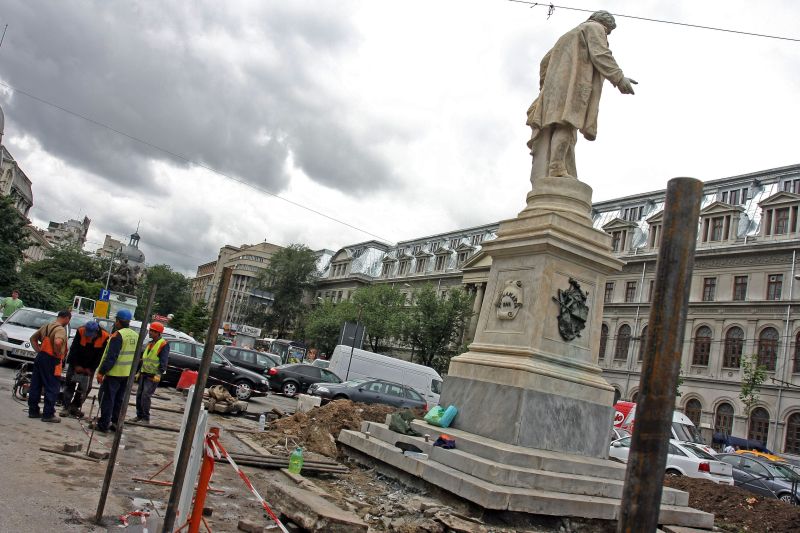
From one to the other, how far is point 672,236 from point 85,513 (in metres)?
5.20

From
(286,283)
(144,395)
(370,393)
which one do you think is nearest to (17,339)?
(144,395)

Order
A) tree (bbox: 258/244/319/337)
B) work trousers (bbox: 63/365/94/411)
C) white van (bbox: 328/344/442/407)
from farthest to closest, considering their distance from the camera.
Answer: tree (bbox: 258/244/319/337), white van (bbox: 328/344/442/407), work trousers (bbox: 63/365/94/411)

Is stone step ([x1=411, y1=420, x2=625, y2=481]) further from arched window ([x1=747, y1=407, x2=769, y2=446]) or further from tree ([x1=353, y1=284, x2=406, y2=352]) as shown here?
tree ([x1=353, y1=284, x2=406, y2=352])

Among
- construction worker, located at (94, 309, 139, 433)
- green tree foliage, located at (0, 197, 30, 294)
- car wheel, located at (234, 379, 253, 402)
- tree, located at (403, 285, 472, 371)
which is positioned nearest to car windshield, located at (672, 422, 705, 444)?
car wheel, located at (234, 379, 253, 402)

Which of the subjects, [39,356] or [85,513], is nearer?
[85,513]

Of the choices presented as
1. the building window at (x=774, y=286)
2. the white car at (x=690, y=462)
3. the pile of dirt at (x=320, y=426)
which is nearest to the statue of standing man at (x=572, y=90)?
the pile of dirt at (x=320, y=426)

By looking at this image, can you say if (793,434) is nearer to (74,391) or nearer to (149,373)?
(149,373)

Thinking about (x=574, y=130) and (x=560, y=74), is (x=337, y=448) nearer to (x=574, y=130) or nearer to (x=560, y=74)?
(x=574, y=130)

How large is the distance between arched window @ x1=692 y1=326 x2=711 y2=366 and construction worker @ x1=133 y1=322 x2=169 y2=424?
39573mm

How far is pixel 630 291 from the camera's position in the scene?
4800cm

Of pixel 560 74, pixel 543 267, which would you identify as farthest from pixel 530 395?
pixel 560 74

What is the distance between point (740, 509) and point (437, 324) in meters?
36.7

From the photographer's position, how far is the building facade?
37344mm

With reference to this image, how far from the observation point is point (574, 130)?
9.75 m
